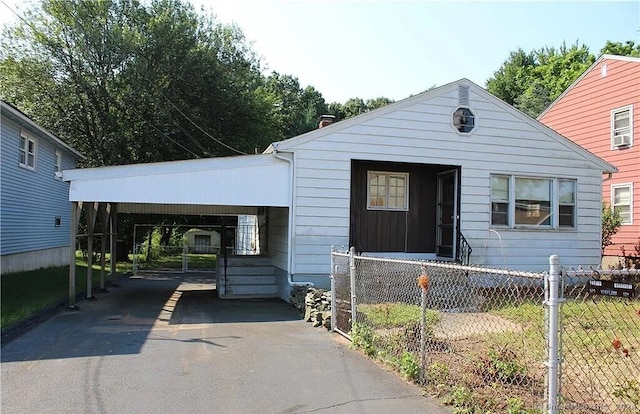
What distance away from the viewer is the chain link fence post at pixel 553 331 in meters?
3.52

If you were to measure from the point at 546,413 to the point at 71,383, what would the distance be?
4643 mm

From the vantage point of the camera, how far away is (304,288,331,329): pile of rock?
29.0 ft

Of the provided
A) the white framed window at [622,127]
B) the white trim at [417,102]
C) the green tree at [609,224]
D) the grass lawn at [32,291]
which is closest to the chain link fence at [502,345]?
the white trim at [417,102]

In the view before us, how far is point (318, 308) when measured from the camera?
30.6 ft

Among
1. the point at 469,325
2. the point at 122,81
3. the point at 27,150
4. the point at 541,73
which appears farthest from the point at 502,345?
the point at 541,73

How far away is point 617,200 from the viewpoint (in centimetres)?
1783

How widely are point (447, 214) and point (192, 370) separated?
8.69 meters

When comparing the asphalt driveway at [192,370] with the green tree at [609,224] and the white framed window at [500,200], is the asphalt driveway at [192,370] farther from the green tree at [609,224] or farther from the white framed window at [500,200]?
the green tree at [609,224]

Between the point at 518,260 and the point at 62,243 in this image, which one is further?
the point at 62,243

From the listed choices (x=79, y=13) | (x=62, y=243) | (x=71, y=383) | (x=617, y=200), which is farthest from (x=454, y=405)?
(x=79, y=13)

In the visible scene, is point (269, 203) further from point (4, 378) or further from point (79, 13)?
point (79, 13)

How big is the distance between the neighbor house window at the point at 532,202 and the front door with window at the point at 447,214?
976 millimetres

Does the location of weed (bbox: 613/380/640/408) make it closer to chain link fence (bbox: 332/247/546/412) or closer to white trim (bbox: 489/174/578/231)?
chain link fence (bbox: 332/247/546/412)

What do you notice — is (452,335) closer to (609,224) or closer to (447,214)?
(447,214)
